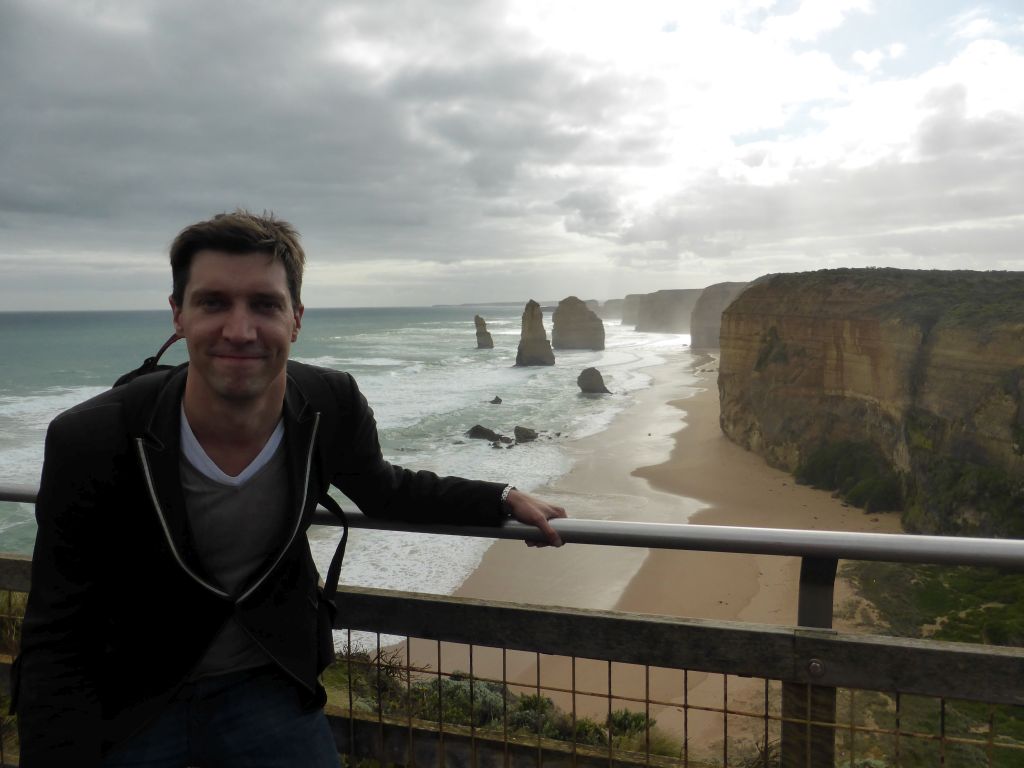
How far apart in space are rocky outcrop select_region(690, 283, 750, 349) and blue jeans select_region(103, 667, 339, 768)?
99.1 meters

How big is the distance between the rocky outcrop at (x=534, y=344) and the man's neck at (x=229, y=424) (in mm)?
70706

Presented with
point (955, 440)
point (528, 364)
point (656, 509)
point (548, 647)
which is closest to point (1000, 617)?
point (955, 440)

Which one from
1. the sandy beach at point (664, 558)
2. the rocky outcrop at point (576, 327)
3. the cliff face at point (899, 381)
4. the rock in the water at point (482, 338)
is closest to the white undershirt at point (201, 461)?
the sandy beach at point (664, 558)

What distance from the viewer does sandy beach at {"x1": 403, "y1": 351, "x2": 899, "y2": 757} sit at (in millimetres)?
11055

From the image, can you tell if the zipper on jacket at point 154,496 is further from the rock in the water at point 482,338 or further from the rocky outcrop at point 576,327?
the rock in the water at point 482,338

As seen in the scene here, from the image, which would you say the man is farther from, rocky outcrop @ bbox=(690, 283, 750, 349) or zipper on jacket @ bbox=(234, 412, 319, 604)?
rocky outcrop @ bbox=(690, 283, 750, 349)

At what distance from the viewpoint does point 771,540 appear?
218 cm

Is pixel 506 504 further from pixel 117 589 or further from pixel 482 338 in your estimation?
pixel 482 338

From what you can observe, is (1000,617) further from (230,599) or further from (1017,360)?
(230,599)

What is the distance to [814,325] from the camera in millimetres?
27734

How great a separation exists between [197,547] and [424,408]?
4247 cm

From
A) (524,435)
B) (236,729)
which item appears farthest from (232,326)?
(524,435)

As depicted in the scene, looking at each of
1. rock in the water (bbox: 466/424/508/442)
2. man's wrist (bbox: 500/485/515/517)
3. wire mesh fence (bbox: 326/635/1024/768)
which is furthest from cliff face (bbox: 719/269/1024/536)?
man's wrist (bbox: 500/485/515/517)

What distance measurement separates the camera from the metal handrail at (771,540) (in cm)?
205
